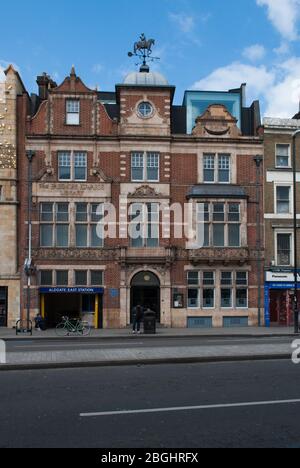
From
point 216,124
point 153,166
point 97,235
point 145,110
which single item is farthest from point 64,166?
point 216,124

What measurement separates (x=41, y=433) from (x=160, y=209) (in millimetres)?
26474

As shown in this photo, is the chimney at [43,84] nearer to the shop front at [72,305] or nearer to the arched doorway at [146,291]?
the shop front at [72,305]

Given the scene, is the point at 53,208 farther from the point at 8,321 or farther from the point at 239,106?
the point at 239,106

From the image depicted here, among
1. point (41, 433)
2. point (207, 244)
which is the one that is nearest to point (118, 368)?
point (41, 433)

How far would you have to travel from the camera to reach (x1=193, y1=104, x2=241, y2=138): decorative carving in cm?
3466

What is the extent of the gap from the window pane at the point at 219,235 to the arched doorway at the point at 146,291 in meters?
4.30

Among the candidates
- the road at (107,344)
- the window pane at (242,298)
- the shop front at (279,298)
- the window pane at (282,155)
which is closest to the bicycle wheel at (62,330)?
the road at (107,344)

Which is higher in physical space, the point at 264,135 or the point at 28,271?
the point at 264,135

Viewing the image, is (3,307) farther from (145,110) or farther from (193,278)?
(145,110)

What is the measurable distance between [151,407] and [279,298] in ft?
86.3

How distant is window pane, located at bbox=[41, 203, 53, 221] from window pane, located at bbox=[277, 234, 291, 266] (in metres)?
14.1

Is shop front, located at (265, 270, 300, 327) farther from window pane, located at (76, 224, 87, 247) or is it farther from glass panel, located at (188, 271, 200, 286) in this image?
window pane, located at (76, 224, 87, 247)

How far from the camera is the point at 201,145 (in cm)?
3456

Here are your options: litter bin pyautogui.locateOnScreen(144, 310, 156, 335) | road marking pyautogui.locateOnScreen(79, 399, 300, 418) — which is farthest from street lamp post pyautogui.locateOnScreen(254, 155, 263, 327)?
road marking pyautogui.locateOnScreen(79, 399, 300, 418)
